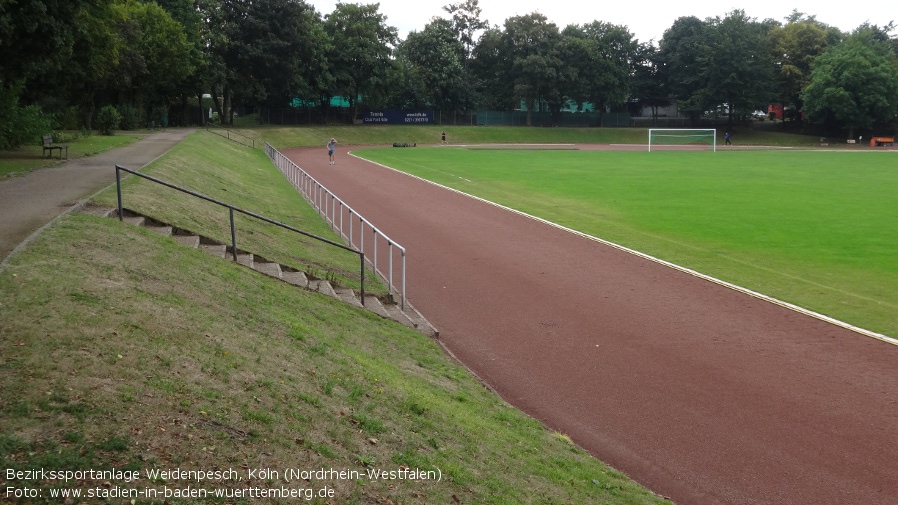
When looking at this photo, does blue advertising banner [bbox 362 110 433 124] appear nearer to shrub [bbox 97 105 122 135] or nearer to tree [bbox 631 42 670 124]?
tree [bbox 631 42 670 124]

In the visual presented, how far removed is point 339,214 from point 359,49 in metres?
62.7

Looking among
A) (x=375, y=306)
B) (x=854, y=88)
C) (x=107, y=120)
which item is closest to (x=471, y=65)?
(x=854, y=88)

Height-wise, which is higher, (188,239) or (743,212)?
(188,239)

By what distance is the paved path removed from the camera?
1288 cm

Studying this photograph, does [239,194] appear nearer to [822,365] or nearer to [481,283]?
[481,283]

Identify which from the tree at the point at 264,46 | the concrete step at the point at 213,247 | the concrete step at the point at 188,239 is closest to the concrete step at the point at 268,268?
the concrete step at the point at 213,247

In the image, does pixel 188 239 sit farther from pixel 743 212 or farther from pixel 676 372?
pixel 743 212

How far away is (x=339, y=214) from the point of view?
87.7 feet

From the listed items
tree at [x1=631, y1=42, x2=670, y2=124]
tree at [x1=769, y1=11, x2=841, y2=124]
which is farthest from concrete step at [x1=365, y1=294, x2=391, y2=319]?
tree at [x1=769, y1=11, x2=841, y2=124]

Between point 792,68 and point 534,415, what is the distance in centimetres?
10045

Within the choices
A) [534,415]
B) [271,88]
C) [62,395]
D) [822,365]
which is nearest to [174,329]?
[62,395]

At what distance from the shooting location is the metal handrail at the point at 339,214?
1630 centimetres

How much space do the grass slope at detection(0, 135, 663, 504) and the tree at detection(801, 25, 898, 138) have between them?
90690 mm

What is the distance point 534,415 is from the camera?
10.3 meters
